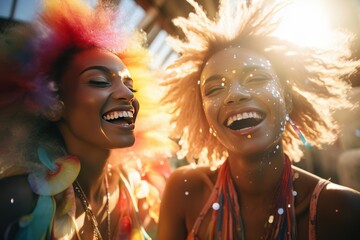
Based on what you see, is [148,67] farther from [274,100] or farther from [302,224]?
[302,224]

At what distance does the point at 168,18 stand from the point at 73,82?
3341 millimetres

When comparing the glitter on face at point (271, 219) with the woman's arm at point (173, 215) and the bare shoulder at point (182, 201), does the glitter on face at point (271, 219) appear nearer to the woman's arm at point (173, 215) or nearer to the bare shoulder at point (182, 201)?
the bare shoulder at point (182, 201)

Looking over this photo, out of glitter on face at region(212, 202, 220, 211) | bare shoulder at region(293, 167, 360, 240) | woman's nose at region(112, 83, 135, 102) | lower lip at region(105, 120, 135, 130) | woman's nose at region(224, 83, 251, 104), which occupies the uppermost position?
woman's nose at region(224, 83, 251, 104)

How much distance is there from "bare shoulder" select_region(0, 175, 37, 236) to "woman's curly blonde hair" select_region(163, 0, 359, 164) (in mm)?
1112

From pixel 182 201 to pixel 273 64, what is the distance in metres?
1.02

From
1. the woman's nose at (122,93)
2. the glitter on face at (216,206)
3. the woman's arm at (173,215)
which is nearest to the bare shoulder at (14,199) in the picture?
the woman's nose at (122,93)

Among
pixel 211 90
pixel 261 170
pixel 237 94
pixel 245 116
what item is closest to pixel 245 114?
pixel 245 116

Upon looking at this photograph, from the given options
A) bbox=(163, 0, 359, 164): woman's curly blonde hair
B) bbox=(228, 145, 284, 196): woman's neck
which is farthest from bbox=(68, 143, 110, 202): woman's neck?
bbox=(228, 145, 284, 196): woman's neck

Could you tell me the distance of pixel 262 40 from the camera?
76.0 inches

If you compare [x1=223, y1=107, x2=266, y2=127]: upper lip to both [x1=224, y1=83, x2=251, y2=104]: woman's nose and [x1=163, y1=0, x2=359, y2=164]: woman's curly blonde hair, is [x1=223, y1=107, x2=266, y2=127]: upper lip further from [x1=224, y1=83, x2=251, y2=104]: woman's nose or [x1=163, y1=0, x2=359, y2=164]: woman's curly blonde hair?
[x1=163, y1=0, x2=359, y2=164]: woman's curly blonde hair

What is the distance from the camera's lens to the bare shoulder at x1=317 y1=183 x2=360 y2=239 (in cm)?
155

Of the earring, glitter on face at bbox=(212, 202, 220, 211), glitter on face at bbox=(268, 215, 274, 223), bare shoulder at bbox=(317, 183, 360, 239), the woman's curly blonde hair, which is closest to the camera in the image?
bare shoulder at bbox=(317, 183, 360, 239)

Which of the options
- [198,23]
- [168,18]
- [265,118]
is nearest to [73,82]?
[198,23]

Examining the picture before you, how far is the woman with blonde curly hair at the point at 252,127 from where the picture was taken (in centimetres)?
163
